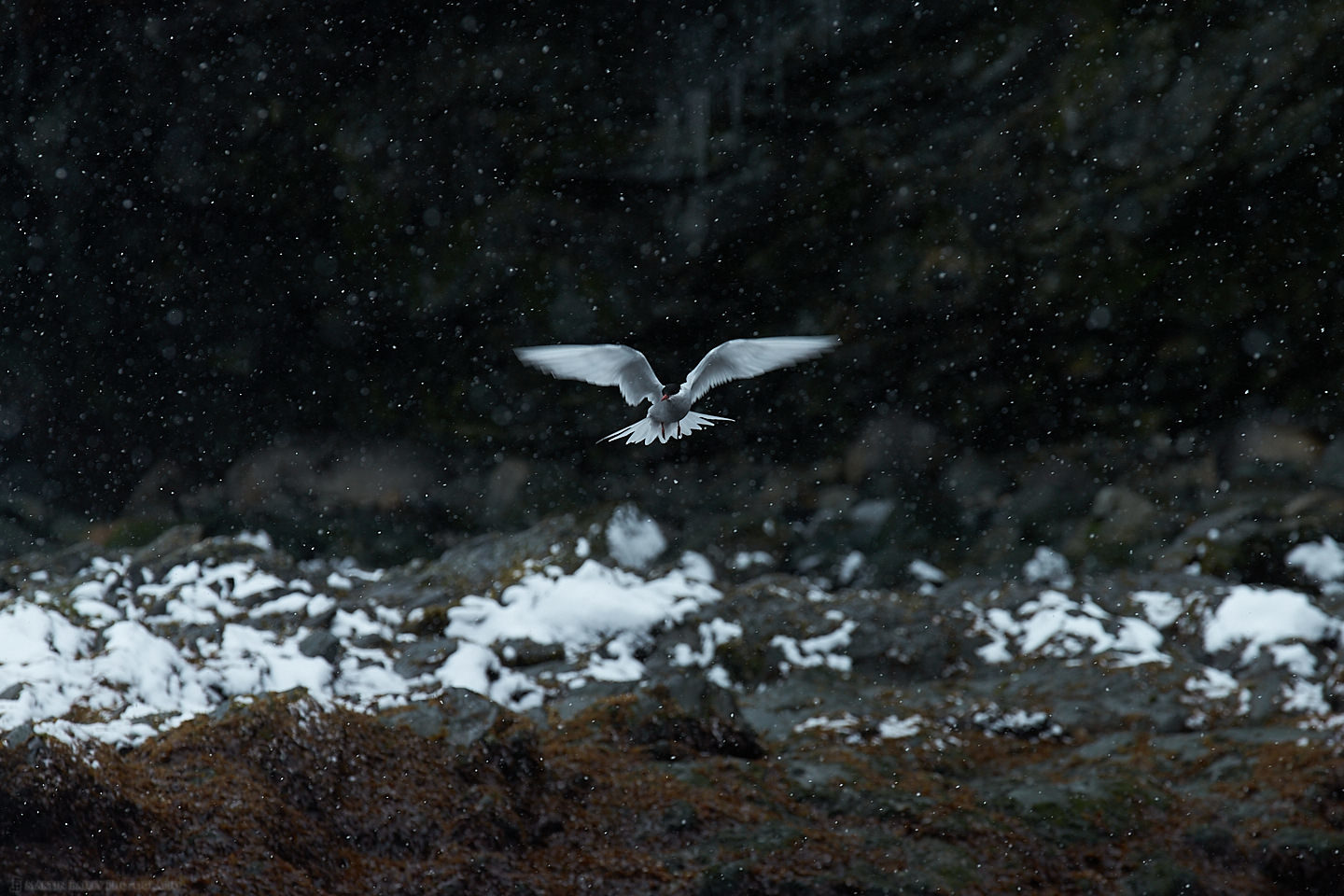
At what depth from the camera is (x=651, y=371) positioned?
429 cm

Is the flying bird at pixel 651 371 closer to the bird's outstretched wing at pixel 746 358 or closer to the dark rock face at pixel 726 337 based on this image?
the bird's outstretched wing at pixel 746 358

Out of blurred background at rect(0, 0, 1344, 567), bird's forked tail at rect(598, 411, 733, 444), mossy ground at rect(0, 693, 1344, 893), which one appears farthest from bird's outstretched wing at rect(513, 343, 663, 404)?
blurred background at rect(0, 0, 1344, 567)

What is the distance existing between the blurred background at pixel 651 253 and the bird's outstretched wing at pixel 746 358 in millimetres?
6739

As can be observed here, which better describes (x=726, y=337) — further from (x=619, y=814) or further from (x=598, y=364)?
(x=619, y=814)

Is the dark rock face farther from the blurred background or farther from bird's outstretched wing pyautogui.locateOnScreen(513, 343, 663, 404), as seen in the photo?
bird's outstretched wing pyautogui.locateOnScreen(513, 343, 663, 404)

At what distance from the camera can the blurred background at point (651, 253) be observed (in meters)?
10.4

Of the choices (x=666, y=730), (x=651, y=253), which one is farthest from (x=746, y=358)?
(x=651, y=253)

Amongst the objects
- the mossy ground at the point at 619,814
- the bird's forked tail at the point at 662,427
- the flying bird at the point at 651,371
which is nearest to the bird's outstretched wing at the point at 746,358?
the flying bird at the point at 651,371

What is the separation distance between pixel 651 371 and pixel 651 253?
7.42 metres

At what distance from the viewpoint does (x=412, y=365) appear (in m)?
12.5

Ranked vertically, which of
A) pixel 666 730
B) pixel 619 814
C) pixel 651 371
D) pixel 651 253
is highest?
pixel 651 253

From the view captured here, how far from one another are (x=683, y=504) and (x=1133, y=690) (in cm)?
606

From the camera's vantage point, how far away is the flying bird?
4.32 metres

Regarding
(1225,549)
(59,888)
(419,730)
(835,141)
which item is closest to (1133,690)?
(1225,549)
